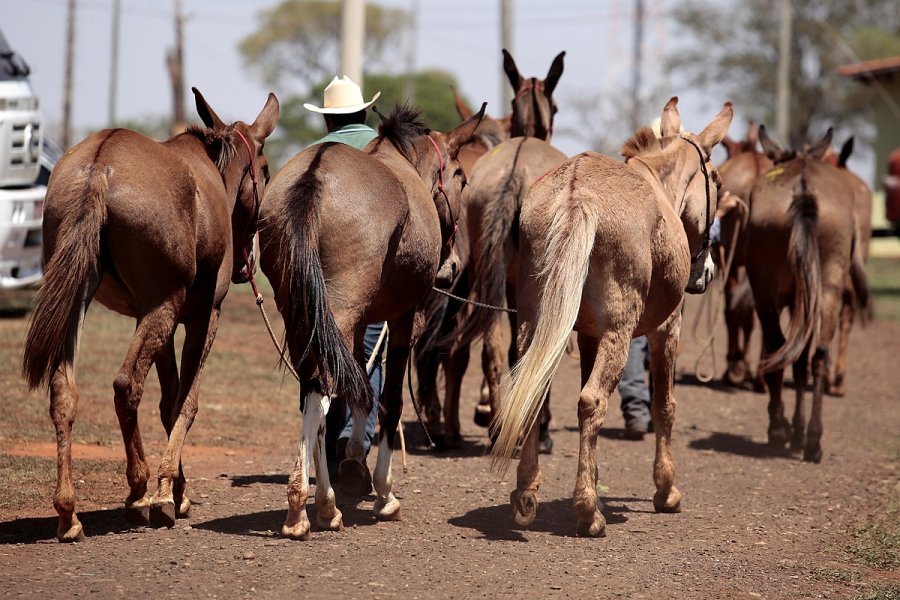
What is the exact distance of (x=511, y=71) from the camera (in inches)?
349

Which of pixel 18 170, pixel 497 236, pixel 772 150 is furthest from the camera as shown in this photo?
pixel 18 170

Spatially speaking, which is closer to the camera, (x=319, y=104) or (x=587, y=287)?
(x=587, y=287)

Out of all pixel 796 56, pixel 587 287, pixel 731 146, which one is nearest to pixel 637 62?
pixel 796 56

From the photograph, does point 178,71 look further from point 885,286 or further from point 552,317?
point 552,317

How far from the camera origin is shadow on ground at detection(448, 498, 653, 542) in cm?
598

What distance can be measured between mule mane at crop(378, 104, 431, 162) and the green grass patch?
12.5 meters

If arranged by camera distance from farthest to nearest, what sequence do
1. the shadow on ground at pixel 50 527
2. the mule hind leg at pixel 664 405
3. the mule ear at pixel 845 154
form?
the mule ear at pixel 845 154, the mule hind leg at pixel 664 405, the shadow on ground at pixel 50 527

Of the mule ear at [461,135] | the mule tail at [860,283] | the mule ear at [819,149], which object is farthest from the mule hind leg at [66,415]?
the mule ear at [819,149]

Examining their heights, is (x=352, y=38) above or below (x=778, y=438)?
above

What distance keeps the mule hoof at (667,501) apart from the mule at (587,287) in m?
0.83

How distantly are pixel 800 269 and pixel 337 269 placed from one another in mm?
4474

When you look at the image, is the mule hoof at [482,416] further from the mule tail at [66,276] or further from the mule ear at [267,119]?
the mule tail at [66,276]

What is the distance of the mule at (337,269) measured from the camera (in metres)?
5.34

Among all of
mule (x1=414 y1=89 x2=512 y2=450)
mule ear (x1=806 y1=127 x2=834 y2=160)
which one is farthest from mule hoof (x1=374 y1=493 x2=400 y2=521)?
mule ear (x1=806 y1=127 x2=834 y2=160)
